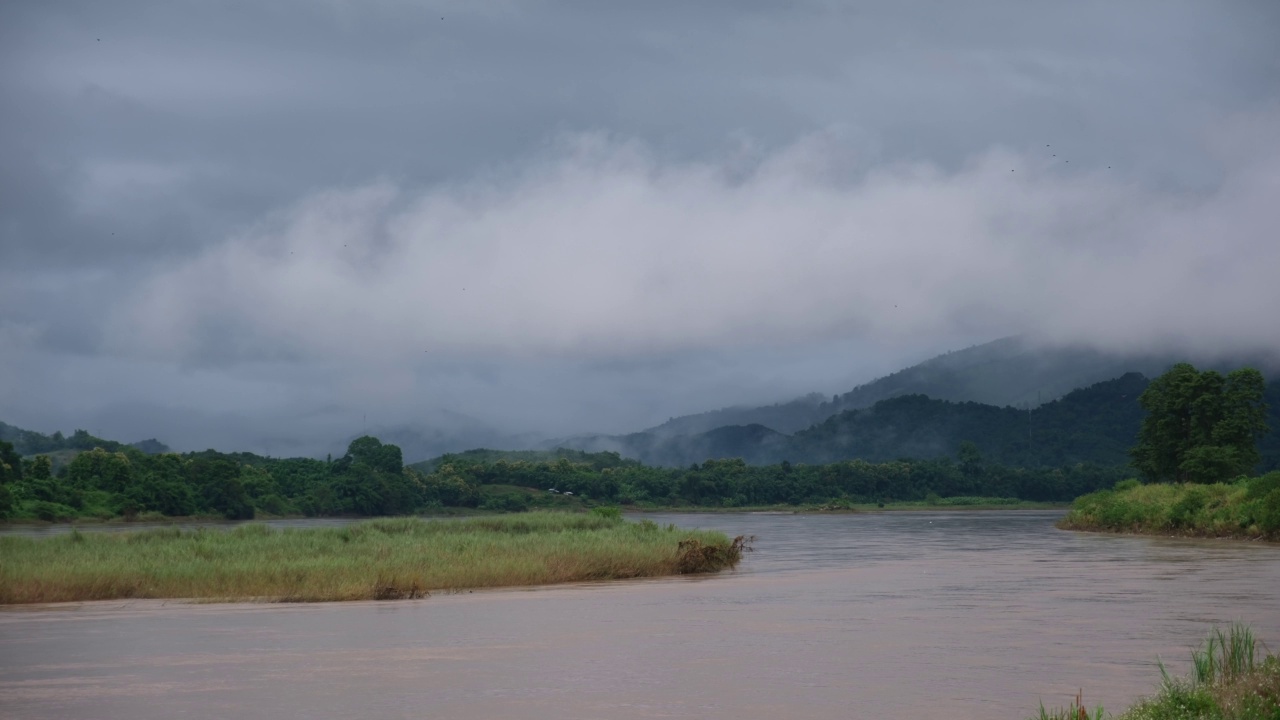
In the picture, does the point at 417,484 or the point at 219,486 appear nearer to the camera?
the point at 219,486

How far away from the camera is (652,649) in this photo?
25094 millimetres

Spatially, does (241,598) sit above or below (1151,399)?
below

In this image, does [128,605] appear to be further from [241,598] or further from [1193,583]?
[1193,583]

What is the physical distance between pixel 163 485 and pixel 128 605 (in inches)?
2594

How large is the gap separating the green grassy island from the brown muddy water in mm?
16760

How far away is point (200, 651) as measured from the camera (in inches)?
991

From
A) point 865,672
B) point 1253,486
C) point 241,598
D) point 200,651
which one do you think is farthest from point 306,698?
point 1253,486

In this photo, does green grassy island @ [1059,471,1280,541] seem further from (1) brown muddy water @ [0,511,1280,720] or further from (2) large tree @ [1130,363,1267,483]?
(1) brown muddy water @ [0,511,1280,720]

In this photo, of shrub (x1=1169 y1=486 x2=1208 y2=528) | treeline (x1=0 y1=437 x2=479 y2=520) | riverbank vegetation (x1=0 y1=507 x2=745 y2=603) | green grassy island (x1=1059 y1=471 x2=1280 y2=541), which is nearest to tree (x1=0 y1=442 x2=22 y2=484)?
treeline (x1=0 y1=437 x2=479 y2=520)

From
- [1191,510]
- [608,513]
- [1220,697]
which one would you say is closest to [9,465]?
[608,513]

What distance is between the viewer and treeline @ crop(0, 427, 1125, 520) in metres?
95.5

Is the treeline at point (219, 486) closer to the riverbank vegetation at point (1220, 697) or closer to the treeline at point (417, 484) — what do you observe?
the treeline at point (417, 484)

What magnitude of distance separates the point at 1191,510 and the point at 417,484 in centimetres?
8390

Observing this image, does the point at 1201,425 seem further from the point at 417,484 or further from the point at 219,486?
the point at 417,484
